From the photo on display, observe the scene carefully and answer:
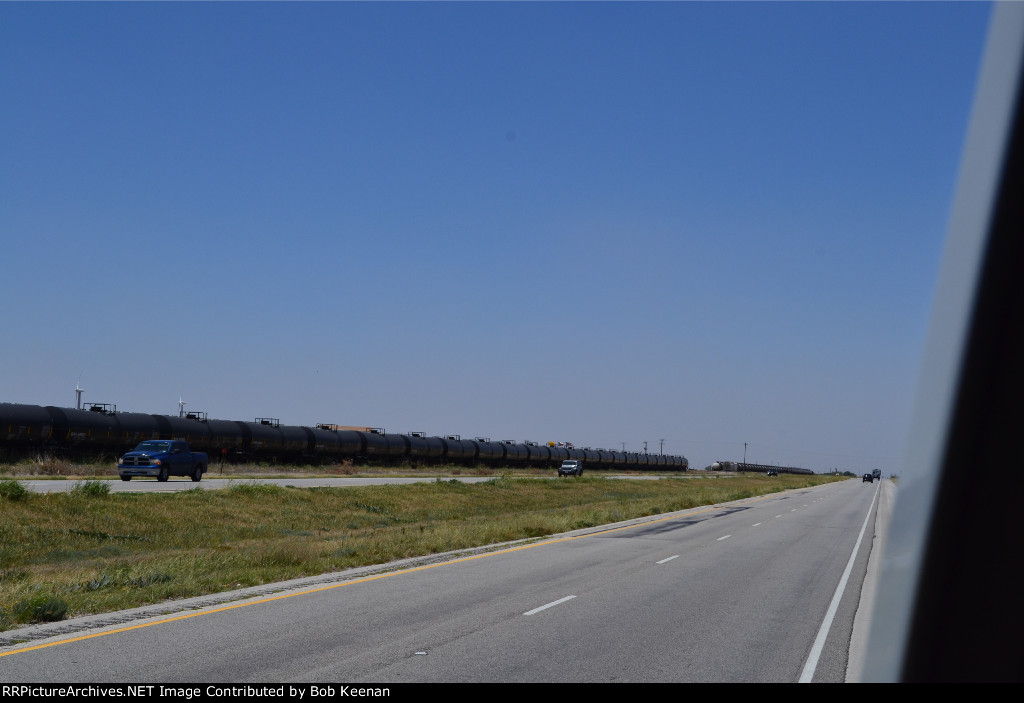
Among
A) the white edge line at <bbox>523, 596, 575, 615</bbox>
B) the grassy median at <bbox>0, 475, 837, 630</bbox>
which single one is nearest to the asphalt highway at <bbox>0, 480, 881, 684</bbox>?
the white edge line at <bbox>523, 596, 575, 615</bbox>

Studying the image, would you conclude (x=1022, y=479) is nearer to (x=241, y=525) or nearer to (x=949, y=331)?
(x=949, y=331)

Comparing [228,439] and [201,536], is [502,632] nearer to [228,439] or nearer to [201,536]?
[201,536]

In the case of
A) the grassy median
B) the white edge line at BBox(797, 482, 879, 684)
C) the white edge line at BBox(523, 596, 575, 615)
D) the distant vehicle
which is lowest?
the distant vehicle

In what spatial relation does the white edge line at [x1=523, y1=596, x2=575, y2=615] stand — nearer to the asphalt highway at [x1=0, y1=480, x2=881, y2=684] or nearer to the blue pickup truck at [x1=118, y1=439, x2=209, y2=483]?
the asphalt highway at [x1=0, y1=480, x2=881, y2=684]

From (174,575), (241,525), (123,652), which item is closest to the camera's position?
(123,652)

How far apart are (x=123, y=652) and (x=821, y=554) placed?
62.9ft

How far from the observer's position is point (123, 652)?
29.8ft

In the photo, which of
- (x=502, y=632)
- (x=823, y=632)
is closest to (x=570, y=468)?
(x=823, y=632)

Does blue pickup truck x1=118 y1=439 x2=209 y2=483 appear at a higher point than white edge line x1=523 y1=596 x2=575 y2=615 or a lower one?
lower

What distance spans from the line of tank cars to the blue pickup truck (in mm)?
5017

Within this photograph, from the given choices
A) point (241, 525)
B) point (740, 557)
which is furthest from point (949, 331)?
point (241, 525)

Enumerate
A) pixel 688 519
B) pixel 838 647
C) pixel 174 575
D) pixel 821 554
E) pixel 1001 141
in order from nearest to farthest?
pixel 1001 141 → pixel 838 647 → pixel 174 575 → pixel 821 554 → pixel 688 519

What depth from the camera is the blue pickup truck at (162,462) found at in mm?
39344

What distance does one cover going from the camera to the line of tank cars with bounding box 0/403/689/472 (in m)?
42.2
